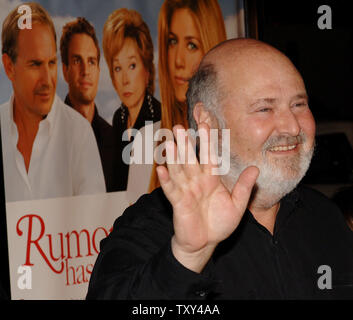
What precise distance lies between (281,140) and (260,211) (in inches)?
9.6

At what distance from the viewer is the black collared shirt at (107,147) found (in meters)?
2.42

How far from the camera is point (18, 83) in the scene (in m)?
2.16

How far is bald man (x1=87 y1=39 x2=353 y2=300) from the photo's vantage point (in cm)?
124

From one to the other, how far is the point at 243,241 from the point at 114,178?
1.26 meters

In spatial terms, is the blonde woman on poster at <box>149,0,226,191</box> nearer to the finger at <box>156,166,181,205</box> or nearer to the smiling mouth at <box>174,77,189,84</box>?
the smiling mouth at <box>174,77,189,84</box>

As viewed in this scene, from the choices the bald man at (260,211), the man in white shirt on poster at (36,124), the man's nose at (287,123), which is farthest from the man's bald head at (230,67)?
the man in white shirt on poster at (36,124)

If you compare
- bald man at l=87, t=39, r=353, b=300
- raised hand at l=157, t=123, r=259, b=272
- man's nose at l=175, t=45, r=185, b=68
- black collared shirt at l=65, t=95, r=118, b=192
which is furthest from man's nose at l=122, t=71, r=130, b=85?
raised hand at l=157, t=123, r=259, b=272

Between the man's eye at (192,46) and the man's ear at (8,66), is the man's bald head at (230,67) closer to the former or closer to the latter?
the man's ear at (8,66)

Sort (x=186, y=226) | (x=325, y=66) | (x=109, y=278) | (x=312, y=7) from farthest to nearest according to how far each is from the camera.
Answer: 1. (x=325, y=66)
2. (x=312, y=7)
3. (x=109, y=278)
4. (x=186, y=226)

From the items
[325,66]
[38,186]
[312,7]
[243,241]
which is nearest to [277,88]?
[243,241]

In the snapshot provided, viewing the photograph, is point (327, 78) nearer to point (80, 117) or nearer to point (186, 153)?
point (80, 117)

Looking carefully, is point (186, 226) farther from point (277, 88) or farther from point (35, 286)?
point (35, 286)

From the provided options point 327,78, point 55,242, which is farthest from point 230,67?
point 327,78
